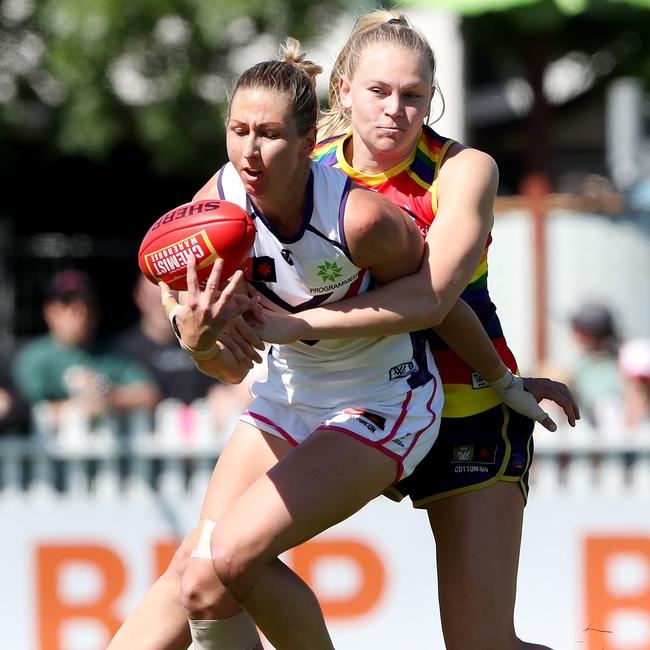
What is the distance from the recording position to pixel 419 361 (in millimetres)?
3680

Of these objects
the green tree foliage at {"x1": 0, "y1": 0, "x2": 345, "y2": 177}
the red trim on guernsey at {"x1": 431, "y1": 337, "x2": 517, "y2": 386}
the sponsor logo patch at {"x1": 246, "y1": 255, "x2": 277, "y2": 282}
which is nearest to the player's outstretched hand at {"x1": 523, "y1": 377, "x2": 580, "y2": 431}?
the red trim on guernsey at {"x1": 431, "y1": 337, "x2": 517, "y2": 386}

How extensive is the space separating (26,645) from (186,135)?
15.7 feet

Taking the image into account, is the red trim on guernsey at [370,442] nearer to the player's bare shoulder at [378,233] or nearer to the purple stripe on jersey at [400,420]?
the purple stripe on jersey at [400,420]

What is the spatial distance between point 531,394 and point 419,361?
0.43 m

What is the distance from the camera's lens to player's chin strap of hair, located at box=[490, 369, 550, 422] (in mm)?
3814

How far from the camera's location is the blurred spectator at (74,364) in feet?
24.1

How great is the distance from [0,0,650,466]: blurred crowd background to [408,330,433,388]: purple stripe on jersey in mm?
3054

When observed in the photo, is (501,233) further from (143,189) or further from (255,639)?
(255,639)

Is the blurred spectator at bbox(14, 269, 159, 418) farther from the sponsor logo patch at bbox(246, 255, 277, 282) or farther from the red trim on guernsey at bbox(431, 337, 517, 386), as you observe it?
the sponsor logo patch at bbox(246, 255, 277, 282)

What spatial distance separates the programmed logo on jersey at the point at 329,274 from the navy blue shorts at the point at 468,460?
0.63 meters

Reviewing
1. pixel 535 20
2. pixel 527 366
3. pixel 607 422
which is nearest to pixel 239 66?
pixel 535 20

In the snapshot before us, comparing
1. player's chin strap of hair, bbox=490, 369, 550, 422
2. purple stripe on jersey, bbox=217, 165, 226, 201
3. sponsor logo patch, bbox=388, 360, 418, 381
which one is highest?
purple stripe on jersey, bbox=217, 165, 226, 201

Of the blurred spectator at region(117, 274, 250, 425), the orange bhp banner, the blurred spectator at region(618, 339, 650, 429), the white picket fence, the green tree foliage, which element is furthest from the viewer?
the green tree foliage

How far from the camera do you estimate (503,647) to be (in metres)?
3.73
